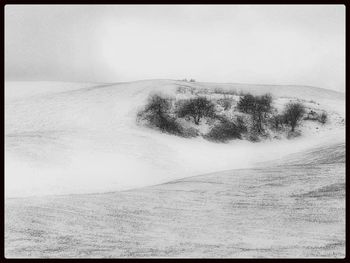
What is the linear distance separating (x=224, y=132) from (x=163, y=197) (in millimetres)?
18895

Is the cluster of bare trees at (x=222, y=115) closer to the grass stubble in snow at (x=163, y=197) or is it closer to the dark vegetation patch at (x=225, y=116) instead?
the dark vegetation patch at (x=225, y=116)

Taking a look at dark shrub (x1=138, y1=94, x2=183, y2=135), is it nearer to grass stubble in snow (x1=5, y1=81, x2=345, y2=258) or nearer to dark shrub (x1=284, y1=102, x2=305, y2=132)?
grass stubble in snow (x1=5, y1=81, x2=345, y2=258)

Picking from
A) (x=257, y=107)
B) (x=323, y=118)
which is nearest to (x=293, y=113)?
(x=257, y=107)

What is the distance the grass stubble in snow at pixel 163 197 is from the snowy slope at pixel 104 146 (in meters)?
0.09

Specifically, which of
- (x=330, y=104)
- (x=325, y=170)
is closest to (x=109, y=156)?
(x=325, y=170)

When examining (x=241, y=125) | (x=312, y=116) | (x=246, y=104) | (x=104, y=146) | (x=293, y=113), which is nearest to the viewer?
(x=104, y=146)

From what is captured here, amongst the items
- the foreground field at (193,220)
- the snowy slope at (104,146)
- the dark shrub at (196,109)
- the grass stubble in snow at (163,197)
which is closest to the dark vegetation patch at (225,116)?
the dark shrub at (196,109)

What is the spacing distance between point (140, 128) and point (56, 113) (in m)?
8.15

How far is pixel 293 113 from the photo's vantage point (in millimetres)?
40031

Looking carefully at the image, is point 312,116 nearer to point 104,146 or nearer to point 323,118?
point 323,118

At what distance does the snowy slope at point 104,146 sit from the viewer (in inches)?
851

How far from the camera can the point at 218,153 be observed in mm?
31812

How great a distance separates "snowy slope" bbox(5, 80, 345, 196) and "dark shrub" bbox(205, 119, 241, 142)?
949 mm
